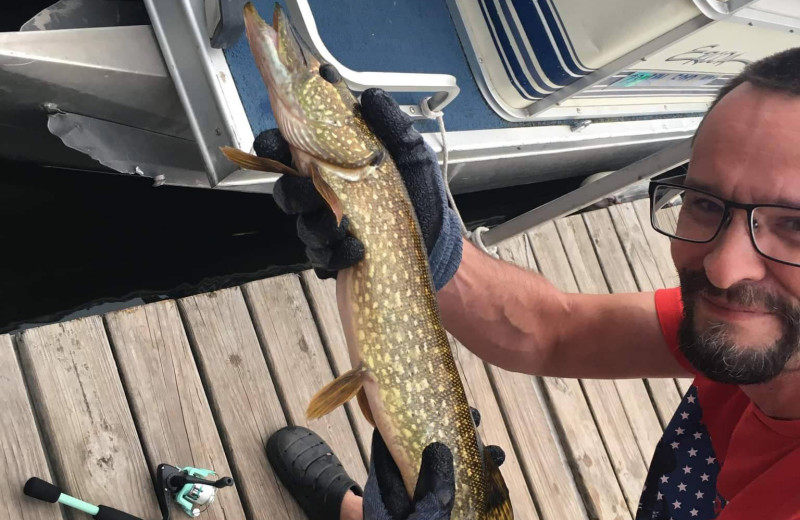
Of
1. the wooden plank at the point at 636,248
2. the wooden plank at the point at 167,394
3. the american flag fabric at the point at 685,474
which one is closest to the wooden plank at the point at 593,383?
the wooden plank at the point at 636,248

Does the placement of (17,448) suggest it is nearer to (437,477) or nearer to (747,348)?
(437,477)

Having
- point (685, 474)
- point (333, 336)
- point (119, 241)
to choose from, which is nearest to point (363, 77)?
point (333, 336)

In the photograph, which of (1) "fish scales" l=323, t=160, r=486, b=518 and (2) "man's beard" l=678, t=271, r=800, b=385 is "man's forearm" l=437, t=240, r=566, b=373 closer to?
(1) "fish scales" l=323, t=160, r=486, b=518

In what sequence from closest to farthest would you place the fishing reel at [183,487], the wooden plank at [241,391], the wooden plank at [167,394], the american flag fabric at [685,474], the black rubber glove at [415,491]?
the black rubber glove at [415,491] → the american flag fabric at [685,474] → the fishing reel at [183,487] → the wooden plank at [167,394] → the wooden plank at [241,391]

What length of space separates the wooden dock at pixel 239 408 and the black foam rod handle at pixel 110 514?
8 cm

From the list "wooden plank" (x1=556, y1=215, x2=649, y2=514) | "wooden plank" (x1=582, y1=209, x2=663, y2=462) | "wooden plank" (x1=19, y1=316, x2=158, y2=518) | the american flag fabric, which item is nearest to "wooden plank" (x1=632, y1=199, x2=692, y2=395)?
"wooden plank" (x1=582, y1=209, x2=663, y2=462)

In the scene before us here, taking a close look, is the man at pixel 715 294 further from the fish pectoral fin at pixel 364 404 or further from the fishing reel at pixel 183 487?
the fishing reel at pixel 183 487

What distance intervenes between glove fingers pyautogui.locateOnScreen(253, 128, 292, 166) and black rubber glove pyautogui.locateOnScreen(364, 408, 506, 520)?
77 centimetres

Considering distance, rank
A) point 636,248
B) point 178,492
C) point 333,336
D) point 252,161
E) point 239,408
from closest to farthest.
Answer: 1. point 252,161
2. point 178,492
3. point 239,408
4. point 333,336
5. point 636,248

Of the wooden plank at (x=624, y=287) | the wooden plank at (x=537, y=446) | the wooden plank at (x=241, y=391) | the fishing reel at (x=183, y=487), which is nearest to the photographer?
the fishing reel at (x=183, y=487)

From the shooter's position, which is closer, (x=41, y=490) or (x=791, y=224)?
(x=791, y=224)

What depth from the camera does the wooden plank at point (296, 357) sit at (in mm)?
2443

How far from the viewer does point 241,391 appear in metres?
2.35

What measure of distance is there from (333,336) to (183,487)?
817 mm
